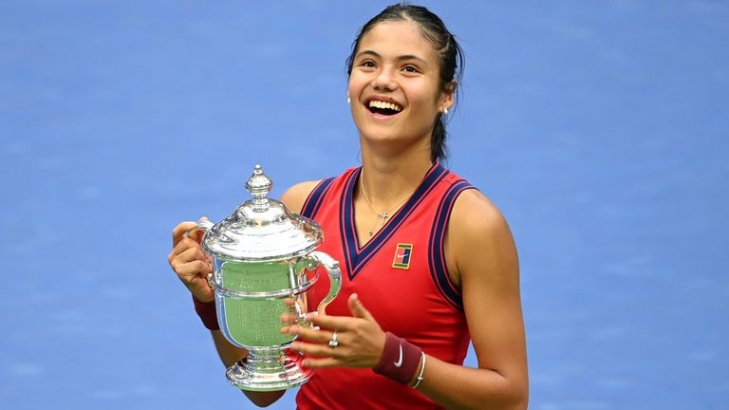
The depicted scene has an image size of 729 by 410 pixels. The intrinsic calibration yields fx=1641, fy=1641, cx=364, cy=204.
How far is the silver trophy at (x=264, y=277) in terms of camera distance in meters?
2.80

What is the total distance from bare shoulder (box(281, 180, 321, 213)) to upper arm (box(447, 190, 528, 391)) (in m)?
0.38

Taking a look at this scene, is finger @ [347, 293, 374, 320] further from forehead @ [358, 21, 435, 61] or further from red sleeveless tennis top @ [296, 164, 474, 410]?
forehead @ [358, 21, 435, 61]

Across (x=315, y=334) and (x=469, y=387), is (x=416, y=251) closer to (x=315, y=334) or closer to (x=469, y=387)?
(x=469, y=387)

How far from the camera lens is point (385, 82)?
2.98 metres

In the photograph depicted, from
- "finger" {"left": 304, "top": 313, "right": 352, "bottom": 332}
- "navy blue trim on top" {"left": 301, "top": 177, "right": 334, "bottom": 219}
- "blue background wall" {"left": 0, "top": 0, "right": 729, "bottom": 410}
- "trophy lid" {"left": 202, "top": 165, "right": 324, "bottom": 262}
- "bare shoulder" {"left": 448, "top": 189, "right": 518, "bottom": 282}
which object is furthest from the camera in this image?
"blue background wall" {"left": 0, "top": 0, "right": 729, "bottom": 410}

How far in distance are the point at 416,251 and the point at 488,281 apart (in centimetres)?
15

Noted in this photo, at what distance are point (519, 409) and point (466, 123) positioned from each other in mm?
4146

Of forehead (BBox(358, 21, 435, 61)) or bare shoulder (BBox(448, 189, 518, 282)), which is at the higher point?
forehead (BBox(358, 21, 435, 61))

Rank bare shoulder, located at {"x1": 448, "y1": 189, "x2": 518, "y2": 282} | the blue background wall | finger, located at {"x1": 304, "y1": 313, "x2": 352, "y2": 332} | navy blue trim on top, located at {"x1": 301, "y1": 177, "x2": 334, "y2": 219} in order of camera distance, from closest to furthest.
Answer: finger, located at {"x1": 304, "y1": 313, "x2": 352, "y2": 332} < bare shoulder, located at {"x1": 448, "y1": 189, "x2": 518, "y2": 282} < navy blue trim on top, located at {"x1": 301, "y1": 177, "x2": 334, "y2": 219} < the blue background wall

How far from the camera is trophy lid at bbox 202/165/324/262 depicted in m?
2.79

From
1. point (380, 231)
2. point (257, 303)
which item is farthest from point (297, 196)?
point (257, 303)

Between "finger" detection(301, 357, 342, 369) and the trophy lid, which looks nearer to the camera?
"finger" detection(301, 357, 342, 369)

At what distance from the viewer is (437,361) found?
284 centimetres

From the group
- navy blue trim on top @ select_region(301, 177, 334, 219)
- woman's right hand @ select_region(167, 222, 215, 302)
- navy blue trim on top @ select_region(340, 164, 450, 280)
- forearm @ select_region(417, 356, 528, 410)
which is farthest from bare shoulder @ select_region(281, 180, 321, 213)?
forearm @ select_region(417, 356, 528, 410)
